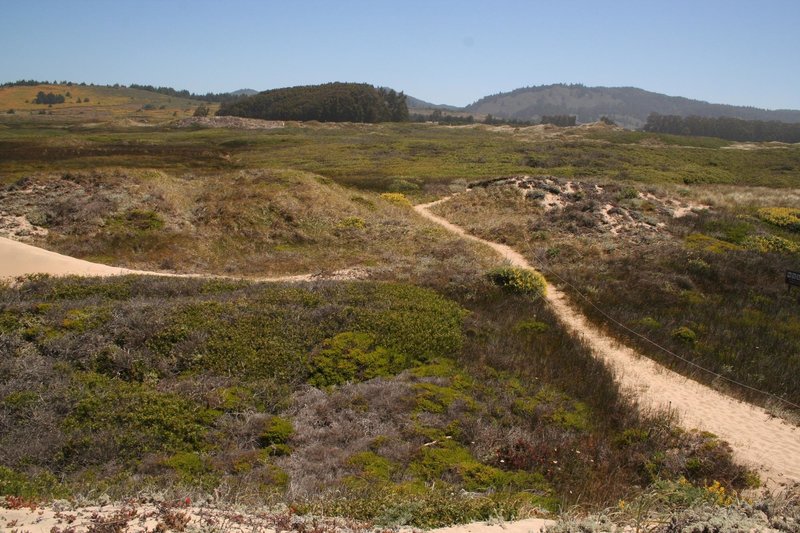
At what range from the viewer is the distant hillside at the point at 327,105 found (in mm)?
132500

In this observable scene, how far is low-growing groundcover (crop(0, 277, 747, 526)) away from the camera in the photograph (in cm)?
632

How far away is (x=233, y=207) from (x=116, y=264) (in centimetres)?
629

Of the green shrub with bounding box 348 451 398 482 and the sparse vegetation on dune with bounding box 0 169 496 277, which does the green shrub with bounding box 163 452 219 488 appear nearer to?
the green shrub with bounding box 348 451 398 482

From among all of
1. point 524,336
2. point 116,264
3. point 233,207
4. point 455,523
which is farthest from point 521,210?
point 455,523

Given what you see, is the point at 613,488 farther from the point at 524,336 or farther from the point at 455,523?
the point at 524,336

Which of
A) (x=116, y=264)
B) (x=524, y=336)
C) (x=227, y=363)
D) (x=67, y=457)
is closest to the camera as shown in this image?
(x=67, y=457)

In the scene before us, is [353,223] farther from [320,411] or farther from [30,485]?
[30,485]

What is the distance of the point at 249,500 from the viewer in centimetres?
561

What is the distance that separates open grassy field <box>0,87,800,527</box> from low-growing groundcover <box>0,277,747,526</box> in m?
0.04

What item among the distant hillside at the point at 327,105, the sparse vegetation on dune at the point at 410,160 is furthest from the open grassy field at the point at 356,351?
the distant hillside at the point at 327,105

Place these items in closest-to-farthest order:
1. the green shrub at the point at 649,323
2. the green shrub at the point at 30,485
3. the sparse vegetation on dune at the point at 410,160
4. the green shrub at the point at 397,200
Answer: the green shrub at the point at 30,485
the green shrub at the point at 649,323
the green shrub at the point at 397,200
the sparse vegetation on dune at the point at 410,160

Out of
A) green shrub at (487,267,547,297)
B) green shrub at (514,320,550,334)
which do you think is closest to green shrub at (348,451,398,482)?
green shrub at (514,320,550,334)

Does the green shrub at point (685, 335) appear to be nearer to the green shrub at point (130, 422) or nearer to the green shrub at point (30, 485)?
the green shrub at point (130, 422)

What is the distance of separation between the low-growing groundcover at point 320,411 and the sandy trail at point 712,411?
2.22ft
